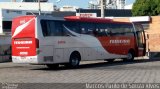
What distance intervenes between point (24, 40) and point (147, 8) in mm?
50295

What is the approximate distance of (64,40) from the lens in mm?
27953

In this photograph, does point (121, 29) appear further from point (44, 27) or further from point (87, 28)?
point (44, 27)

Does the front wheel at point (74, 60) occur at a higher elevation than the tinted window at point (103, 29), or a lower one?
lower

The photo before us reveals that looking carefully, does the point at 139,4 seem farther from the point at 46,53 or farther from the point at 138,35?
the point at 46,53

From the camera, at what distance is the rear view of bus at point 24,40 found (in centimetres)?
2634

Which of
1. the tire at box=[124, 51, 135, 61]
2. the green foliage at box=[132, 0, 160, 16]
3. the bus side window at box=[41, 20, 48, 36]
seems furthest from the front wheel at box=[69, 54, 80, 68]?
the green foliage at box=[132, 0, 160, 16]

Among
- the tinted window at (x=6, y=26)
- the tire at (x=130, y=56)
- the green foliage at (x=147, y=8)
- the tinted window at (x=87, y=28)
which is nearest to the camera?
the tinted window at (x=87, y=28)

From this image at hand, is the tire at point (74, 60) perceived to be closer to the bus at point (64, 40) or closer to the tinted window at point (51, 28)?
the bus at point (64, 40)

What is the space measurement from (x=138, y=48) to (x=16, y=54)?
12516 mm

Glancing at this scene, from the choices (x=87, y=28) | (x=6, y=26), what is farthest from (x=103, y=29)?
(x=6, y=26)

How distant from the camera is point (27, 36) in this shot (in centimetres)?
2658

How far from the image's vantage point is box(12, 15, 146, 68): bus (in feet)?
86.6

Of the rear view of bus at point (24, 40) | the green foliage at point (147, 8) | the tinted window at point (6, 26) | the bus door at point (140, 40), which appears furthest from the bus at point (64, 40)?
the green foliage at point (147, 8)

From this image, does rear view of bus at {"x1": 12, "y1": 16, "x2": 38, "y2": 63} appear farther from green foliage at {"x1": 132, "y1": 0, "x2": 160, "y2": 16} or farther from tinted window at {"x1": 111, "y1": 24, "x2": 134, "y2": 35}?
green foliage at {"x1": 132, "y1": 0, "x2": 160, "y2": 16}
